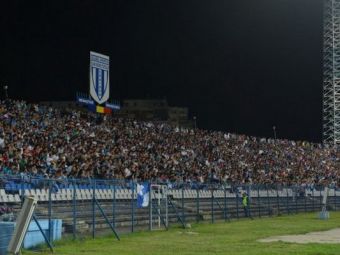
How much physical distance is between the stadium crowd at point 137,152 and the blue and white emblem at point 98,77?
2.05m

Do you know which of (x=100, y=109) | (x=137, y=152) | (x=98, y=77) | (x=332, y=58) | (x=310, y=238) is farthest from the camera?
(x=332, y=58)

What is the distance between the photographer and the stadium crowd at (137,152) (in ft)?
98.6

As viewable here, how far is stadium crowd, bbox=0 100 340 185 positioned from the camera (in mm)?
30062

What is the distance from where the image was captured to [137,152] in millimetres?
40375

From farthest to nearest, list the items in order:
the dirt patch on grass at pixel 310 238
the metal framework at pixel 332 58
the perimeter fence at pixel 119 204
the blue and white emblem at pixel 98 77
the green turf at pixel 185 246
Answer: the metal framework at pixel 332 58
the blue and white emblem at pixel 98 77
the dirt patch on grass at pixel 310 238
the perimeter fence at pixel 119 204
the green turf at pixel 185 246

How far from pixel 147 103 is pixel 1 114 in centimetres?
14005

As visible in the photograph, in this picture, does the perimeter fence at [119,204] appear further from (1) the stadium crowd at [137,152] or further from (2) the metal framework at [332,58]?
(2) the metal framework at [332,58]

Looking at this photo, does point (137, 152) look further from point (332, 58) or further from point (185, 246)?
point (332, 58)

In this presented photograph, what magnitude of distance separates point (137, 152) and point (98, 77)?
19.1ft

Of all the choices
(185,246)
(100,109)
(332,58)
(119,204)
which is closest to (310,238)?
(185,246)

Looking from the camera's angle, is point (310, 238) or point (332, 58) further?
point (332, 58)

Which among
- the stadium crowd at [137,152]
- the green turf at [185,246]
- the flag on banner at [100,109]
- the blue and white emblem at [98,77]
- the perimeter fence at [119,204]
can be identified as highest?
the blue and white emblem at [98,77]

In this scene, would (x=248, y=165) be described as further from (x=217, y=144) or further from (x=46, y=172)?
(x=46, y=172)

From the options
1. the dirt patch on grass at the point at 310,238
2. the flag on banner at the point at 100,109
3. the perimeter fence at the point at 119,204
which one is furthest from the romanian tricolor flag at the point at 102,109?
the dirt patch on grass at the point at 310,238
